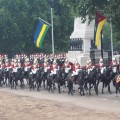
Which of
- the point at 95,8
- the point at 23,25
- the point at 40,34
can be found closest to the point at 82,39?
the point at 40,34

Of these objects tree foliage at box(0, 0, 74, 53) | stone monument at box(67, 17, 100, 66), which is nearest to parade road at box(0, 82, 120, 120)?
stone monument at box(67, 17, 100, 66)

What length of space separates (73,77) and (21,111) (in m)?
6.99

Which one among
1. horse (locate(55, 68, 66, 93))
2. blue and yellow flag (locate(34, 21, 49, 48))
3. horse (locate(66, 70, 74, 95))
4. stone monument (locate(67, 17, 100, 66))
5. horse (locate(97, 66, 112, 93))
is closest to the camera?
horse (locate(66, 70, 74, 95))

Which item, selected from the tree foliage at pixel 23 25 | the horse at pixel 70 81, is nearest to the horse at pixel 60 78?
the horse at pixel 70 81

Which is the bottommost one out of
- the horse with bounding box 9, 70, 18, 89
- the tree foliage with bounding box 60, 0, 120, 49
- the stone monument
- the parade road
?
the parade road

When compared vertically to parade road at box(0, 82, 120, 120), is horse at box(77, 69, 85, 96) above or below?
above

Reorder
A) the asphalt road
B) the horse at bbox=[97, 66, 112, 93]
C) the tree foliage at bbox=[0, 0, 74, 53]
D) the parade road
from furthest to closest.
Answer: the tree foliage at bbox=[0, 0, 74, 53]
the horse at bbox=[97, 66, 112, 93]
the asphalt road
the parade road

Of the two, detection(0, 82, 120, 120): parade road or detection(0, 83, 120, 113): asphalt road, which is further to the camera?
detection(0, 83, 120, 113): asphalt road

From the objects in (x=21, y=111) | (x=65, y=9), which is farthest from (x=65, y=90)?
(x=65, y=9)

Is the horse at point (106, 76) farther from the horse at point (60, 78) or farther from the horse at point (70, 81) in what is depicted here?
the horse at point (60, 78)

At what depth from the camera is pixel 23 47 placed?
59.0 metres

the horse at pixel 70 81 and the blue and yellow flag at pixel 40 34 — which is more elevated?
the blue and yellow flag at pixel 40 34

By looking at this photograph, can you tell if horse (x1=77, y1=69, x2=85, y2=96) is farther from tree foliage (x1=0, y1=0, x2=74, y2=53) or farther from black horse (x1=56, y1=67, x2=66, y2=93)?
tree foliage (x1=0, y1=0, x2=74, y2=53)

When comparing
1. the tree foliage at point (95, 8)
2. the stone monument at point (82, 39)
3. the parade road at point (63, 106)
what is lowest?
the parade road at point (63, 106)
